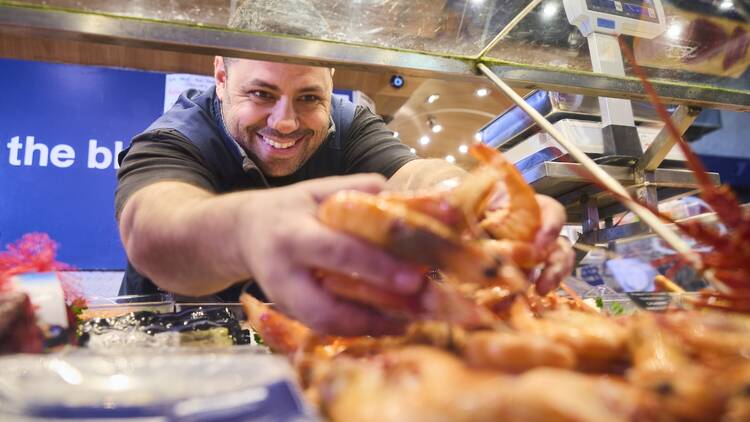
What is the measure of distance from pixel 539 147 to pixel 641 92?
105cm

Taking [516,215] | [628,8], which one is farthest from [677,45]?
[516,215]

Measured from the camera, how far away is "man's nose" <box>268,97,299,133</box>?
227 cm

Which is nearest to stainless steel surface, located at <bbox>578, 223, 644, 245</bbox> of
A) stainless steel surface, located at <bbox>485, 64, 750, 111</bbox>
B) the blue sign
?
stainless steel surface, located at <bbox>485, 64, 750, 111</bbox>

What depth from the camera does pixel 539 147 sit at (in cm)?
277

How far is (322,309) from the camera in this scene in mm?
774

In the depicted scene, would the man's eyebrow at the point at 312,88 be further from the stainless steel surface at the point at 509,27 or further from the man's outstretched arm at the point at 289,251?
the man's outstretched arm at the point at 289,251

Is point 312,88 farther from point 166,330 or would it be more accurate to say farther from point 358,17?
point 166,330

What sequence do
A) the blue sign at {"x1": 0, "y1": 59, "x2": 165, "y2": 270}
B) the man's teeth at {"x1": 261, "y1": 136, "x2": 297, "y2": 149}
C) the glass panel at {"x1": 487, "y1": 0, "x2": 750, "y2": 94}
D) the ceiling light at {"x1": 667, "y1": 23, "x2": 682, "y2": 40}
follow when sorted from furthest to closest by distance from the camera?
the blue sign at {"x1": 0, "y1": 59, "x2": 165, "y2": 270} → the man's teeth at {"x1": 261, "y1": 136, "x2": 297, "y2": 149} → the ceiling light at {"x1": 667, "y1": 23, "x2": 682, "y2": 40} → the glass panel at {"x1": 487, "y1": 0, "x2": 750, "y2": 94}

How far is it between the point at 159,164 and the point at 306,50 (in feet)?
2.47

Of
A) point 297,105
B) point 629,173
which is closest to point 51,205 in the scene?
point 297,105

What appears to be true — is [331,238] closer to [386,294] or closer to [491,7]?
[386,294]

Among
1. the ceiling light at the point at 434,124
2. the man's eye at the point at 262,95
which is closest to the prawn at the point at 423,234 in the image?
the man's eye at the point at 262,95

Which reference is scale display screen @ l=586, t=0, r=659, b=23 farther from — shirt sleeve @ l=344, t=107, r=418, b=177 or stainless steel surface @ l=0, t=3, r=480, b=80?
shirt sleeve @ l=344, t=107, r=418, b=177

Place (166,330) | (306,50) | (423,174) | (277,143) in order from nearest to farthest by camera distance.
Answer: (306,50) → (166,330) → (423,174) → (277,143)
